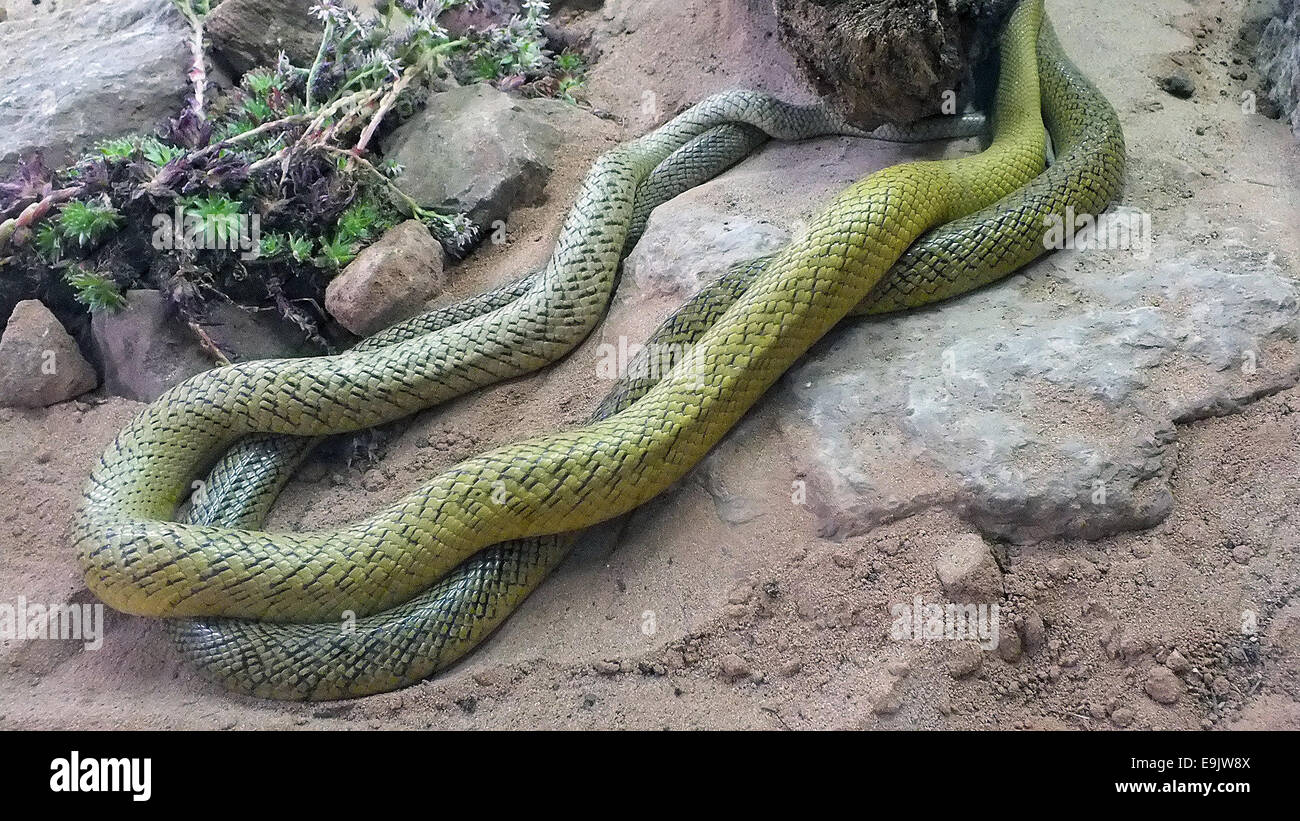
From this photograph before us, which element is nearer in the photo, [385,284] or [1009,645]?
[1009,645]

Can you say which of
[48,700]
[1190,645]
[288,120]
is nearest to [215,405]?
[48,700]

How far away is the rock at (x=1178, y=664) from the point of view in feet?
10.3

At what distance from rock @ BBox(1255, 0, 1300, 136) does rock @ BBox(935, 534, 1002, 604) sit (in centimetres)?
356

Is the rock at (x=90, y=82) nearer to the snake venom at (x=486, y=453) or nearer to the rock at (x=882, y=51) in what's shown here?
the snake venom at (x=486, y=453)

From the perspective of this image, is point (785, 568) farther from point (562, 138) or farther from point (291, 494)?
point (562, 138)

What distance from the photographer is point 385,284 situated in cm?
514

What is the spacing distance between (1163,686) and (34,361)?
5.84 m

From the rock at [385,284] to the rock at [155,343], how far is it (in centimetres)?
57

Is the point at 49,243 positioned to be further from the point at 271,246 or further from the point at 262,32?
the point at 262,32

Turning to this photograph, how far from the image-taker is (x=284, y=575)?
12.4ft

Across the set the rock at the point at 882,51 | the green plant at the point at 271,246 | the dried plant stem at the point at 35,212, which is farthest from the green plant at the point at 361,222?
the rock at the point at 882,51

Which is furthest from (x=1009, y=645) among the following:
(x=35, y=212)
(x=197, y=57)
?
(x=197, y=57)

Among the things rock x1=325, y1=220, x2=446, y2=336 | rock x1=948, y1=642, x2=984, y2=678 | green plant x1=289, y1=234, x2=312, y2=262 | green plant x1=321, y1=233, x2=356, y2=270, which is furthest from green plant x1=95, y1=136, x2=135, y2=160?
rock x1=948, y1=642, x2=984, y2=678
